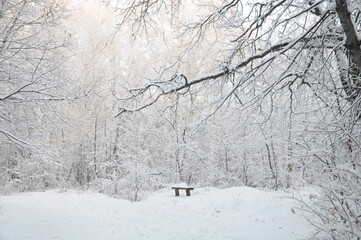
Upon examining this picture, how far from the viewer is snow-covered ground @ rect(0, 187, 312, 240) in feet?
16.4

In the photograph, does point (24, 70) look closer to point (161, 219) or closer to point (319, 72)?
point (161, 219)

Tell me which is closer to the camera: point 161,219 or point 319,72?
point 319,72

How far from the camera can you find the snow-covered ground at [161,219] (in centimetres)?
500

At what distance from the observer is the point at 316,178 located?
11.0 feet

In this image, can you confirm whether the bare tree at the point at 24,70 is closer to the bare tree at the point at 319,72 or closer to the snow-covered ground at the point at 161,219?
the snow-covered ground at the point at 161,219

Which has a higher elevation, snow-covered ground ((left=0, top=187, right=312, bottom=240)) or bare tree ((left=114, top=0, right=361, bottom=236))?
bare tree ((left=114, top=0, right=361, bottom=236))

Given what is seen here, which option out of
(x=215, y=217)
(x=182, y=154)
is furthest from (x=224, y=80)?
(x=182, y=154)

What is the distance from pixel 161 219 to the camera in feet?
21.4

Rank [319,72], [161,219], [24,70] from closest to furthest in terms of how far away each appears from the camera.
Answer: [319,72], [24,70], [161,219]

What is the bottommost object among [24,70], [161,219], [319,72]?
[161,219]

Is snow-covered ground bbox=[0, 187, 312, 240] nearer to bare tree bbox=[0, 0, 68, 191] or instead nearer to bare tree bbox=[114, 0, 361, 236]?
bare tree bbox=[114, 0, 361, 236]

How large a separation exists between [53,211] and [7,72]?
12.5 feet

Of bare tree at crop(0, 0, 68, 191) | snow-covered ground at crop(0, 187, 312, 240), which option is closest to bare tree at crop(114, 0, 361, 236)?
snow-covered ground at crop(0, 187, 312, 240)

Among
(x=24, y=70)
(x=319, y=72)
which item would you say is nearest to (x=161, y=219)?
(x=24, y=70)
